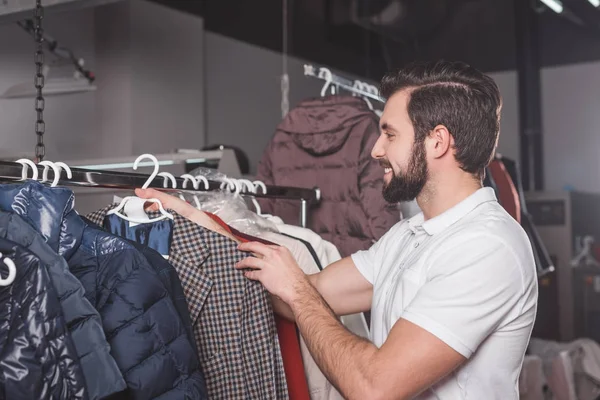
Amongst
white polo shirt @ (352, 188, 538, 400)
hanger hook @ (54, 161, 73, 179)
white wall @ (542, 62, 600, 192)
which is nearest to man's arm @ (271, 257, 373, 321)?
white polo shirt @ (352, 188, 538, 400)

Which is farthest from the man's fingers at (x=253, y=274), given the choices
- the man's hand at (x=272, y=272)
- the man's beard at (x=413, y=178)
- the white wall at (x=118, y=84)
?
the white wall at (x=118, y=84)

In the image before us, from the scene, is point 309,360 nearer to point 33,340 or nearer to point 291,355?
Result: point 291,355

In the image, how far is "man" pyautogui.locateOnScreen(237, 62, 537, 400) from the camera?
1305 mm

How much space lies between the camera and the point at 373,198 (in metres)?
2.26

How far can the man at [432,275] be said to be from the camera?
4.28 feet

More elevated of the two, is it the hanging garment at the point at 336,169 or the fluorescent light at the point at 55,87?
the fluorescent light at the point at 55,87

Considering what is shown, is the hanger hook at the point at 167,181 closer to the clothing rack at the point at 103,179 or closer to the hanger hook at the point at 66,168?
the clothing rack at the point at 103,179

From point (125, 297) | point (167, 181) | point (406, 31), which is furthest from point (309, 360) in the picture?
point (406, 31)

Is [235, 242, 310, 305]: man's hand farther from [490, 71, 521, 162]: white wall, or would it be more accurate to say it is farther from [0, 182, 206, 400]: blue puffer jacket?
[490, 71, 521, 162]: white wall

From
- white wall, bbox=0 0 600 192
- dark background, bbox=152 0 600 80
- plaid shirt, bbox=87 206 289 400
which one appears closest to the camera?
plaid shirt, bbox=87 206 289 400

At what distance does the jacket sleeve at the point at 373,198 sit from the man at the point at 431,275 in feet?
1.73

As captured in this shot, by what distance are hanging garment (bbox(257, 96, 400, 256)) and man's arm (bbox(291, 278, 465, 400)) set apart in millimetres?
916

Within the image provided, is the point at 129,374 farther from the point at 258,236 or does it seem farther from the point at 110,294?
the point at 258,236

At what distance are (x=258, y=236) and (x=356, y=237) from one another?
632 millimetres
